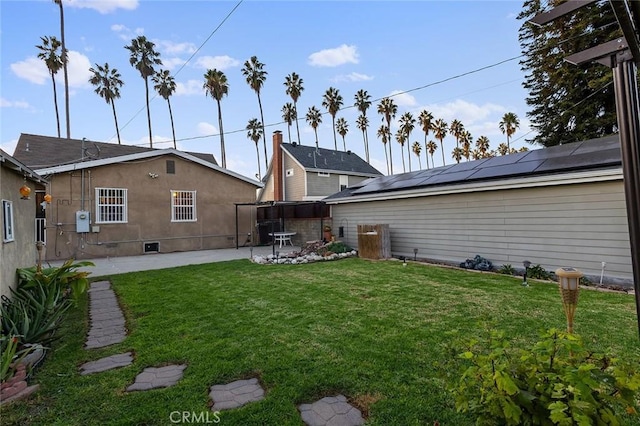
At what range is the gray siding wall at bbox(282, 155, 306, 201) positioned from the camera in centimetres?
1928

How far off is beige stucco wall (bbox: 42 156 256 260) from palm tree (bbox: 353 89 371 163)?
20358mm

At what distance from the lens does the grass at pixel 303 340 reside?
2.25m

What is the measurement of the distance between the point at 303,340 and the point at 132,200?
11.5 meters

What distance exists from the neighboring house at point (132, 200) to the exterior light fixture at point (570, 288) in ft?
43.3

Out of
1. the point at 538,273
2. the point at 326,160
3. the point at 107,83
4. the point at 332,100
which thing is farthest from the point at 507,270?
the point at 107,83

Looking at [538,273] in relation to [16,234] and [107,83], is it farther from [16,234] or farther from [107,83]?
[107,83]

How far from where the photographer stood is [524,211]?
22.7 ft

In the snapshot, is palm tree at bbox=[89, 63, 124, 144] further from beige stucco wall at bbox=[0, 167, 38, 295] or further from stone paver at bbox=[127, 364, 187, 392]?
stone paver at bbox=[127, 364, 187, 392]

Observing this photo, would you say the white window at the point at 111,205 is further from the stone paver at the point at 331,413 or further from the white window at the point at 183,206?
the stone paver at the point at 331,413

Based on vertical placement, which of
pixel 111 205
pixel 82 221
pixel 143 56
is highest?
pixel 143 56

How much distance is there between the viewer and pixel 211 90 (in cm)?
2480

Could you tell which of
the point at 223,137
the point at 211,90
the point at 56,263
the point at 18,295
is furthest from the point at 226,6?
the point at 223,137

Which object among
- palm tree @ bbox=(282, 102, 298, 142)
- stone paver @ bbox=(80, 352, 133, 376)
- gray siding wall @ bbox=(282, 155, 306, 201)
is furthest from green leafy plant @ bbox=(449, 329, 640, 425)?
palm tree @ bbox=(282, 102, 298, 142)

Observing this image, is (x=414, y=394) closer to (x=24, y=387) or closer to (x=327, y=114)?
(x=24, y=387)
